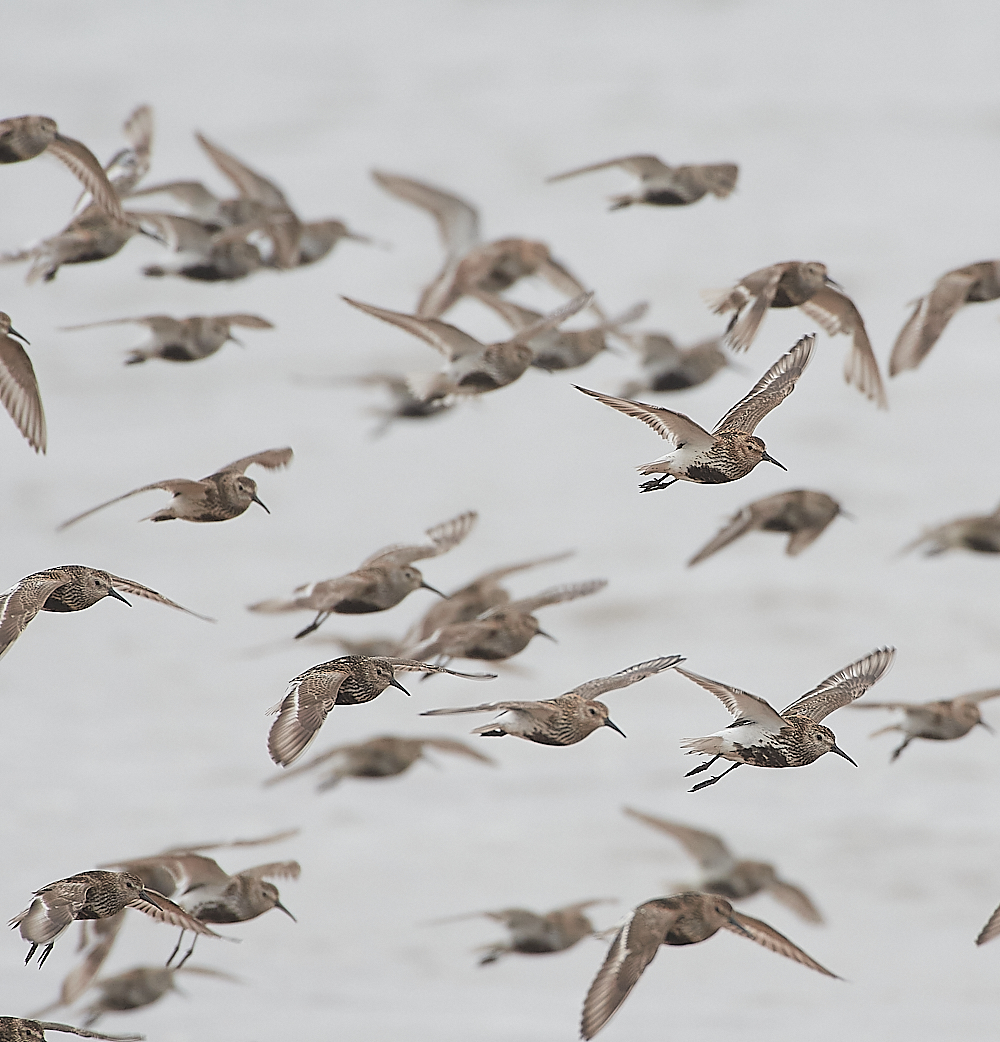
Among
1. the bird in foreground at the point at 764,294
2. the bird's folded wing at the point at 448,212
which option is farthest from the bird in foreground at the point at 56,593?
the bird's folded wing at the point at 448,212

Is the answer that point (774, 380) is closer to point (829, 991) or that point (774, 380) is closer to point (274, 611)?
point (274, 611)

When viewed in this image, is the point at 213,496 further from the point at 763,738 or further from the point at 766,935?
the point at 766,935

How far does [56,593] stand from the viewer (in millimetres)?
2201

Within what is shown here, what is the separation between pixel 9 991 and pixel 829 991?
1958mm

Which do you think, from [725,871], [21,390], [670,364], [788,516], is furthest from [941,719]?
[21,390]

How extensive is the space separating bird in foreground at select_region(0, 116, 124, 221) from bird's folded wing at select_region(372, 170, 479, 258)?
137cm

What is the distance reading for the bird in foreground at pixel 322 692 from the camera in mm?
1940

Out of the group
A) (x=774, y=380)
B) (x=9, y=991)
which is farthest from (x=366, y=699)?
(x=9, y=991)

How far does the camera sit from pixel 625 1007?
160 inches

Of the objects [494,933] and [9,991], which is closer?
[9,991]

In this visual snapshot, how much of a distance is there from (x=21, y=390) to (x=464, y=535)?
923 millimetres

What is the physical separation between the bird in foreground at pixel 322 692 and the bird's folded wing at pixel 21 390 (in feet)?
2.13

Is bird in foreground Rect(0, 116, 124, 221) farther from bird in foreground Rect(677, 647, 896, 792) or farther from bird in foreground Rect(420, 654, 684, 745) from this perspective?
bird in foreground Rect(677, 647, 896, 792)

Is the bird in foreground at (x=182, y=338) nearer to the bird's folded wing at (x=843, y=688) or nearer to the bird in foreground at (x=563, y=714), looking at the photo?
the bird in foreground at (x=563, y=714)
